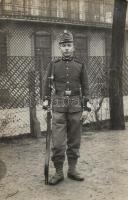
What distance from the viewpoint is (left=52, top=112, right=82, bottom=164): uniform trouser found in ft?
20.3

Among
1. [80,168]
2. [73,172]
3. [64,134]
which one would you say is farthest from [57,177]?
[80,168]

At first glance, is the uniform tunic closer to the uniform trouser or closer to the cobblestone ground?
the uniform trouser

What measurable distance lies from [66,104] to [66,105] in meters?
0.01

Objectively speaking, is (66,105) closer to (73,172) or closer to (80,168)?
(73,172)

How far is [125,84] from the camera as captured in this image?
467 inches

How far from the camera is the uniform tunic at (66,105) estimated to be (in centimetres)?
623

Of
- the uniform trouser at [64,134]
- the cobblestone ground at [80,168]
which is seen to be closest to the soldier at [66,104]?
the uniform trouser at [64,134]

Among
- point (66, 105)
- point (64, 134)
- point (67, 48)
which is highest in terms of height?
point (67, 48)

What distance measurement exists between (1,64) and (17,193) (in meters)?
4.19

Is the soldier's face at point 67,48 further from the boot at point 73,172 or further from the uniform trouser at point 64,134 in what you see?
the boot at point 73,172

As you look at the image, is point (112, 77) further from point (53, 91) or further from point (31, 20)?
point (31, 20)

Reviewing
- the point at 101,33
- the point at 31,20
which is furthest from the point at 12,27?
the point at 101,33

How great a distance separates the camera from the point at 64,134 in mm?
6262

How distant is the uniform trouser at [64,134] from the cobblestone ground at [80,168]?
0.35 m
